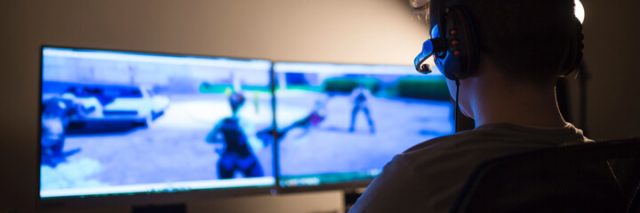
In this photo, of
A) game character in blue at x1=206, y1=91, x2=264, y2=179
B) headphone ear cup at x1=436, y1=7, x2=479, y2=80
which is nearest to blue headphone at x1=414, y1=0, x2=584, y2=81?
headphone ear cup at x1=436, y1=7, x2=479, y2=80

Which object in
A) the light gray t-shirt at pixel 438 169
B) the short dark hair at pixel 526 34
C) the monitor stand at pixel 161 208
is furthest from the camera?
the monitor stand at pixel 161 208

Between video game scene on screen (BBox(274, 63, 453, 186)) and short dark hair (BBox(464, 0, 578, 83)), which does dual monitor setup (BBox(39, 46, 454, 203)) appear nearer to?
video game scene on screen (BBox(274, 63, 453, 186))

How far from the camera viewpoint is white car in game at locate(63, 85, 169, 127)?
116 centimetres

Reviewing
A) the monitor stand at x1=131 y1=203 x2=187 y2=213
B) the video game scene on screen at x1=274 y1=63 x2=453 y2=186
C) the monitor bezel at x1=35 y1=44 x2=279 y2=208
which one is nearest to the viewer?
the monitor bezel at x1=35 y1=44 x2=279 y2=208

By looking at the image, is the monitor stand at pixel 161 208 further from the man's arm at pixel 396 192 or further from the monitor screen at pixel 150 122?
the man's arm at pixel 396 192

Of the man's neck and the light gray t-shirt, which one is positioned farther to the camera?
the man's neck

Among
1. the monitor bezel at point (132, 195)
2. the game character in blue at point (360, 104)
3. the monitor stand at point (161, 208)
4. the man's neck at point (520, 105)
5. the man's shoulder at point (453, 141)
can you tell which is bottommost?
the monitor stand at point (161, 208)

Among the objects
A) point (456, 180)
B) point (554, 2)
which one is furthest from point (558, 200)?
point (554, 2)

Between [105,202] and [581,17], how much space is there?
1000 mm

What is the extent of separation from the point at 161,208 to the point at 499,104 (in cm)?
83

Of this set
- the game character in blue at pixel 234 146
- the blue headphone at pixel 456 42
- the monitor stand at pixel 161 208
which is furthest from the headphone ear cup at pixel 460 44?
the monitor stand at pixel 161 208

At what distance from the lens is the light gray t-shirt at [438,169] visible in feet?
2.03

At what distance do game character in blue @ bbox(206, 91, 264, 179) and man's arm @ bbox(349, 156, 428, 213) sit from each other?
0.70 meters

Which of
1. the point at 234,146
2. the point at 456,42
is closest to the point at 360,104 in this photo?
the point at 234,146
